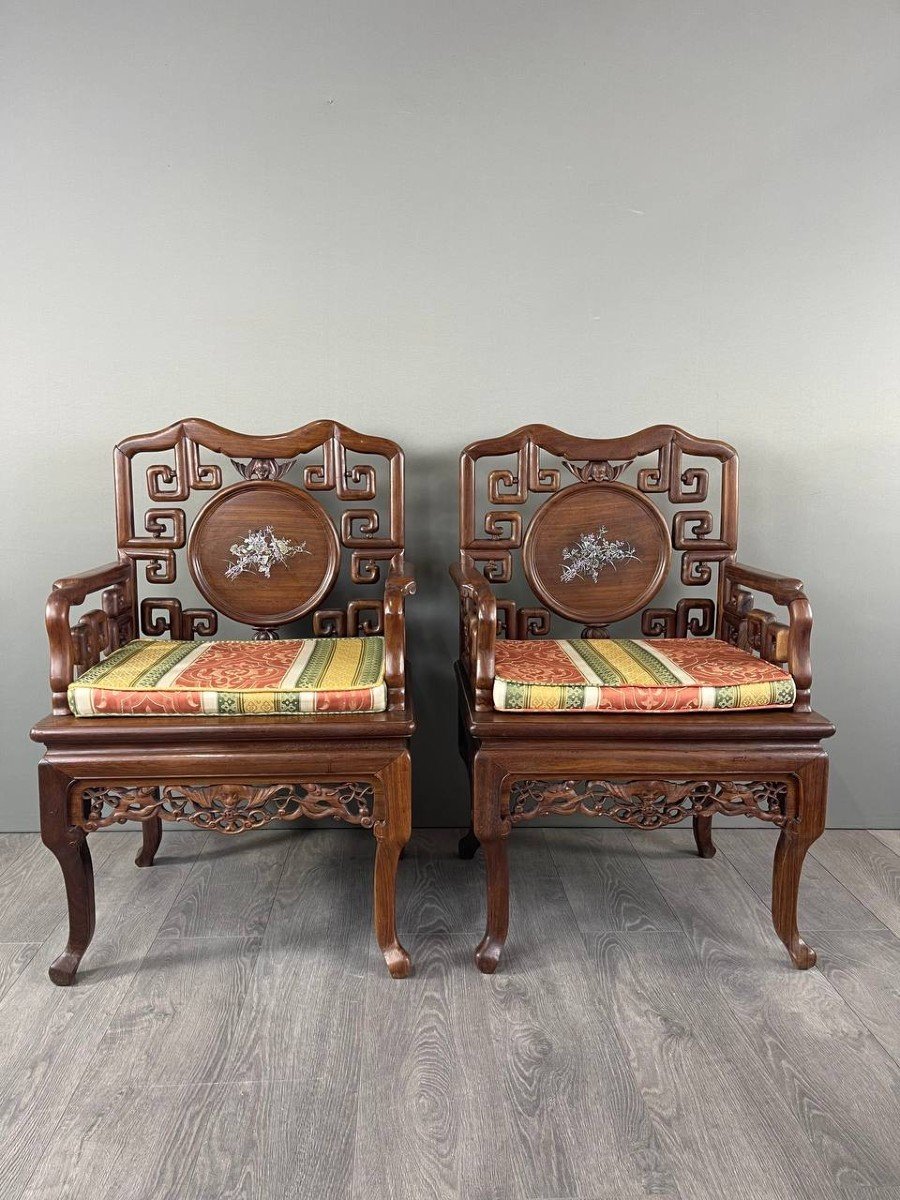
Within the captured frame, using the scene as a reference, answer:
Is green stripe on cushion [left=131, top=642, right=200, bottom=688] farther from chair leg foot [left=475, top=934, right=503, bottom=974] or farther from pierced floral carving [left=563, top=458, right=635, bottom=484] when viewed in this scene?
pierced floral carving [left=563, top=458, right=635, bottom=484]

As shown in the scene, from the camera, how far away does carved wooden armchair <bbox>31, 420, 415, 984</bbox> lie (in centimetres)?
162

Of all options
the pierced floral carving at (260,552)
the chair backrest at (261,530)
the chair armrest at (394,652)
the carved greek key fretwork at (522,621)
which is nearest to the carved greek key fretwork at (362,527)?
the chair backrest at (261,530)

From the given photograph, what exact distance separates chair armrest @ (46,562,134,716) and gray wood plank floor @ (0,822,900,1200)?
1.88 feet

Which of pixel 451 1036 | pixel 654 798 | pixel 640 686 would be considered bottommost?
pixel 451 1036

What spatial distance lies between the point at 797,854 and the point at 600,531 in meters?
0.85

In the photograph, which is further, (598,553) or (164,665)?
(598,553)

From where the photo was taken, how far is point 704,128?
219cm

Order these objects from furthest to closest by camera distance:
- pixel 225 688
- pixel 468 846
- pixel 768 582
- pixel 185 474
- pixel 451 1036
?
pixel 468 846 < pixel 185 474 < pixel 768 582 < pixel 225 688 < pixel 451 1036

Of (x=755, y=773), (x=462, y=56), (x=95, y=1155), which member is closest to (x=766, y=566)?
(x=755, y=773)

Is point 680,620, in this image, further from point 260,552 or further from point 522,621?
point 260,552

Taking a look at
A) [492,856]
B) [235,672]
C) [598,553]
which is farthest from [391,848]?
[598,553]

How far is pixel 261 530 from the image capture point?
83.4 inches

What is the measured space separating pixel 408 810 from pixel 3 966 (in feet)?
2.80

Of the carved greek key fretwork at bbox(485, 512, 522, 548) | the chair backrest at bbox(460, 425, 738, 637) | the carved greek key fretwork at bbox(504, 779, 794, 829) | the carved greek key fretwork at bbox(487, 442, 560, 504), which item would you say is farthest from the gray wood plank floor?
the carved greek key fretwork at bbox(487, 442, 560, 504)
